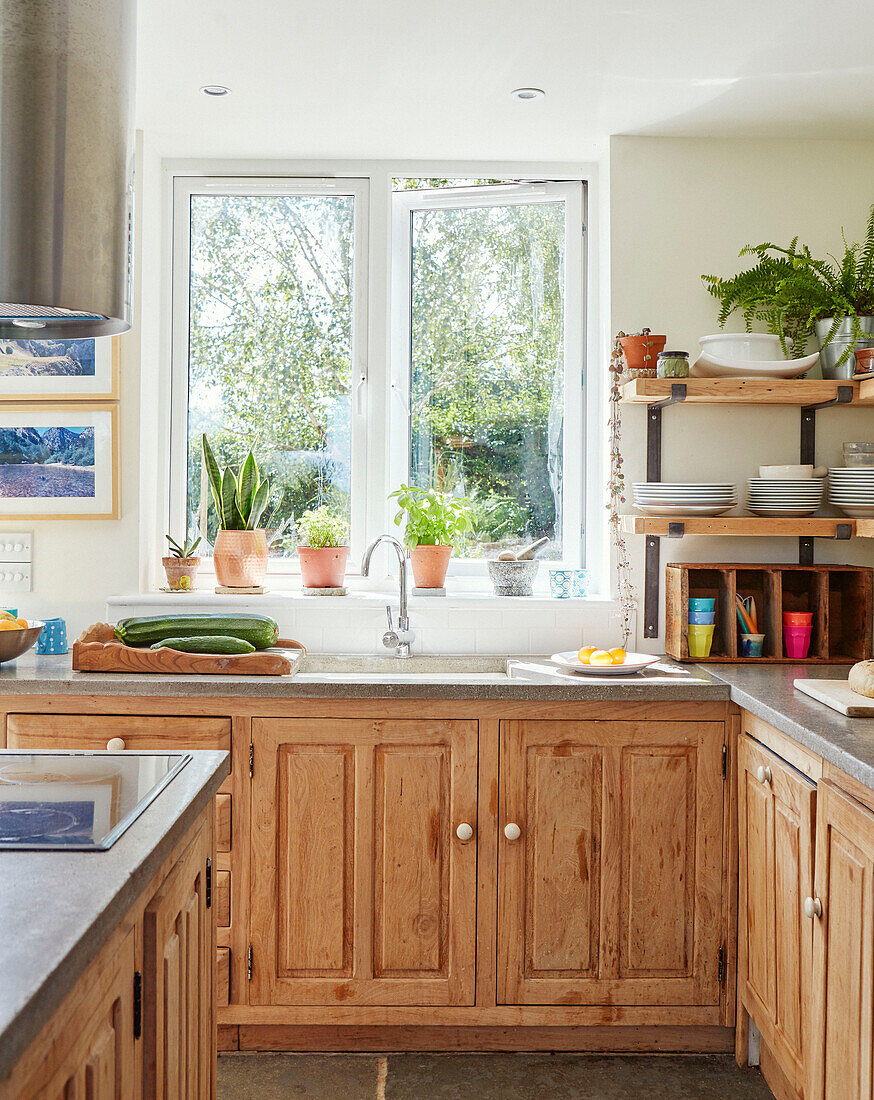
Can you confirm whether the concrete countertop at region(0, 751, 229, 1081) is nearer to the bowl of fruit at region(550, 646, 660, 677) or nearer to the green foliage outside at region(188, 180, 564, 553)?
the bowl of fruit at region(550, 646, 660, 677)

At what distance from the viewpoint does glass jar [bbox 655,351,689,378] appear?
112 inches

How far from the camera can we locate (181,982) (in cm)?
148

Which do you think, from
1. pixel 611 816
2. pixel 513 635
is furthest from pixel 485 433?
pixel 611 816

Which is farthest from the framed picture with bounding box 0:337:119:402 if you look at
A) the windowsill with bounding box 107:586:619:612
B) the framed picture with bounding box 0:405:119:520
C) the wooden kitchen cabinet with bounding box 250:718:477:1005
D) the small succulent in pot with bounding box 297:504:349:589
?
the wooden kitchen cabinet with bounding box 250:718:477:1005

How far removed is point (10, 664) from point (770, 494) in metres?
2.26

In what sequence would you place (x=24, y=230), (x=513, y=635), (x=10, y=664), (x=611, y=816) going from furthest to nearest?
(x=513, y=635) → (x=10, y=664) → (x=611, y=816) → (x=24, y=230)

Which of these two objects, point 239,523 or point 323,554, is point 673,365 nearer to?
point 323,554

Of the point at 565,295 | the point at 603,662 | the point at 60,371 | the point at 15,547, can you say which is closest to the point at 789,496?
the point at 603,662

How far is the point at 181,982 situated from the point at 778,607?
2.05 metres

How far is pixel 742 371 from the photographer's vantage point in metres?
2.90

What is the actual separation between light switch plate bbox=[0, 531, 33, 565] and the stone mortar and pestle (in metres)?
1.48

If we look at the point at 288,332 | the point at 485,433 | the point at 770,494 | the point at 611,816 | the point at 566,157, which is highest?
the point at 566,157

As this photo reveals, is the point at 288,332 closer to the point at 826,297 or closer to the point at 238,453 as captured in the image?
the point at 238,453

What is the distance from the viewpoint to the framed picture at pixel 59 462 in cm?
314
